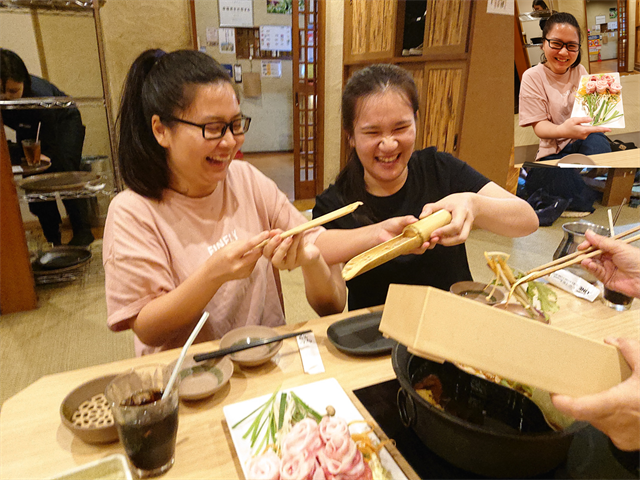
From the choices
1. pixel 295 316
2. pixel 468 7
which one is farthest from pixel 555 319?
pixel 468 7

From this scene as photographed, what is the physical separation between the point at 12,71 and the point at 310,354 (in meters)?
3.08

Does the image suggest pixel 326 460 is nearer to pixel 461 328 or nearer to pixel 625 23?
pixel 461 328

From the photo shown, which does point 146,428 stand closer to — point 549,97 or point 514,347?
point 514,347

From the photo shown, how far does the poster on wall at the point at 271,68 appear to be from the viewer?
23.4 ft

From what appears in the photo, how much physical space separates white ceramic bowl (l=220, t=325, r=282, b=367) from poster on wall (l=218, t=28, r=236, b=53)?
20.3ft

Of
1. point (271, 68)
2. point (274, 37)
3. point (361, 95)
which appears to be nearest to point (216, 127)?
point (361, 95)

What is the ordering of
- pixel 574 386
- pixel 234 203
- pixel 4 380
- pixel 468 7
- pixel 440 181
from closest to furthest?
pixel 574 386 → pixel 234 203 → pixel 440 181 → pixel 4 380 → pixel 468 7

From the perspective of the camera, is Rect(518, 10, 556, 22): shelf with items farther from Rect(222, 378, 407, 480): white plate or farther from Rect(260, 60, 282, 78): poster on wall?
Rect(260, 60, 282, 78): poster on wall

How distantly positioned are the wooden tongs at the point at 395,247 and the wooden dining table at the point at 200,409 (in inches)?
10.8

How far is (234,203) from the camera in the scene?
4.61 ft

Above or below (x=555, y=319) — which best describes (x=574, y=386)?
above

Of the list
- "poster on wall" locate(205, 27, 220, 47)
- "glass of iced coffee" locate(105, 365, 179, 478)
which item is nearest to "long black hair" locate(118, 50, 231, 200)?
"glass of iced coffee" locate(105, 365, 179, 478)

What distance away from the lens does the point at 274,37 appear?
6.73 meters

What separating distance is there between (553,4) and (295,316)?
2.73m
